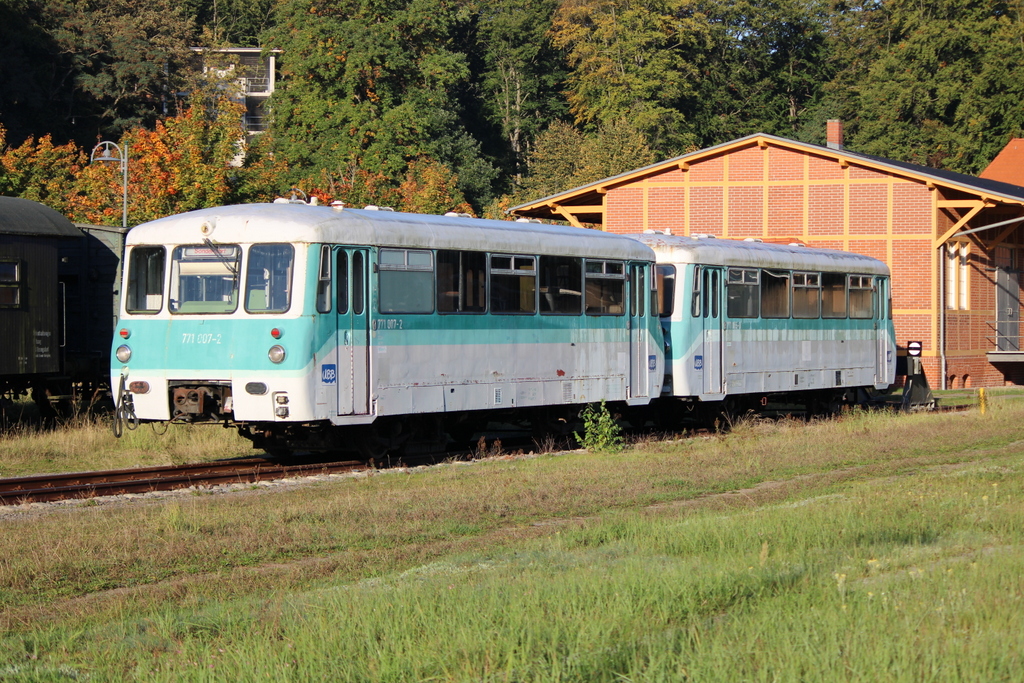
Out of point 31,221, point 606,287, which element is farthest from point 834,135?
point 31,221

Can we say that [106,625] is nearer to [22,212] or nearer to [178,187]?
[22,212]

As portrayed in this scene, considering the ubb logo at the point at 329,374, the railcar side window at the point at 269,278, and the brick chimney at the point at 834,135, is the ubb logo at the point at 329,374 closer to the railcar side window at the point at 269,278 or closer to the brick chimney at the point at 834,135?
the railcar side window at the point at 269,278

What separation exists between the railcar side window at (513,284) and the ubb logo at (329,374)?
2839 mm

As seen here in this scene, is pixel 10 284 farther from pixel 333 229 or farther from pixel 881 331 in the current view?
pixel 881 331

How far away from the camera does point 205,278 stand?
49.3ft

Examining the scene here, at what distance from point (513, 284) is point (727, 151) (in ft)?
66.8

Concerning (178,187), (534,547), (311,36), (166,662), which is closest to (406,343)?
(534,547)

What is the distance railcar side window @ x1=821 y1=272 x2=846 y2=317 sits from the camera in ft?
78.7

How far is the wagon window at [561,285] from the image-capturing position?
57.7 ft

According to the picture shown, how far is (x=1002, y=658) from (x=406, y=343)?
1038cm

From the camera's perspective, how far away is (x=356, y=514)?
1159 centimetres

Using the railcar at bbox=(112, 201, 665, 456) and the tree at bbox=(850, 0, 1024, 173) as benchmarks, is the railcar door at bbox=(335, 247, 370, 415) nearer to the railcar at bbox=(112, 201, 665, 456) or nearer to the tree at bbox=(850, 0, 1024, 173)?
the railcar at bbox=(112, 201, 665, 456)

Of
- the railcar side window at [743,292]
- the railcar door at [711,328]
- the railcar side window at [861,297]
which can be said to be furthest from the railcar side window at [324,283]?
the railcar side window at [861,297]

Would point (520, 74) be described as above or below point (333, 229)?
above
